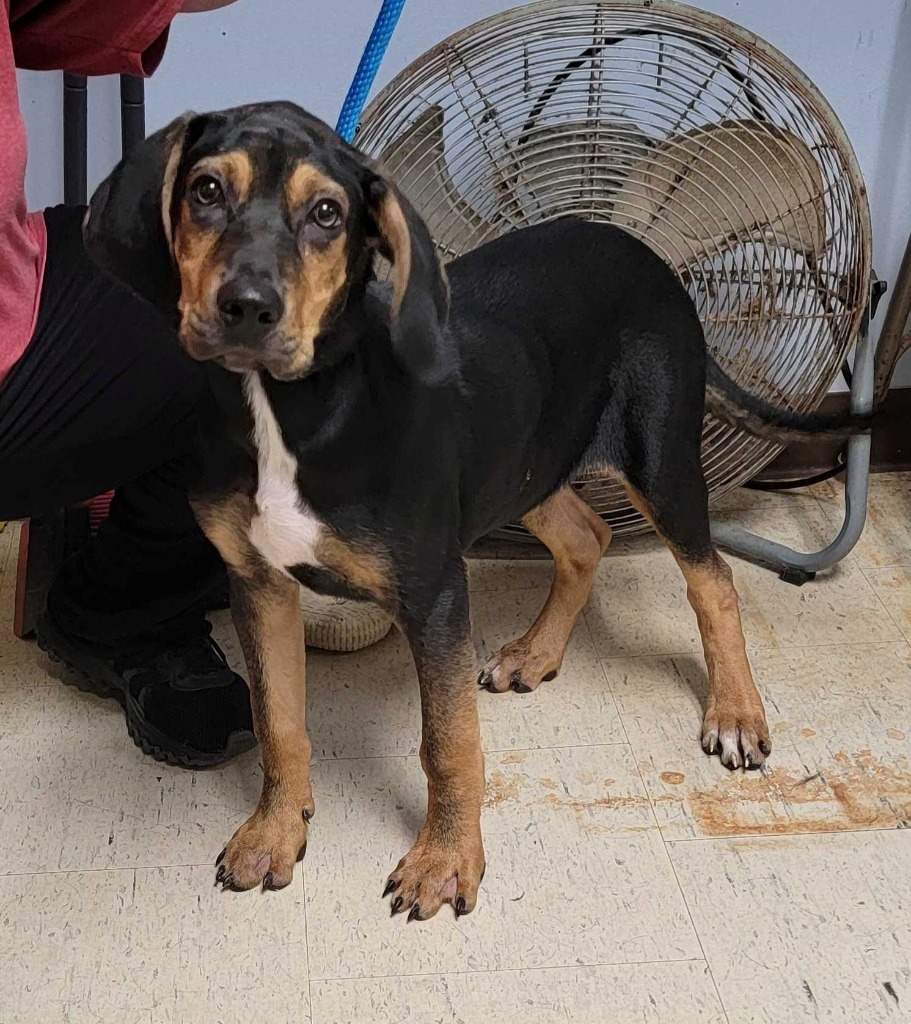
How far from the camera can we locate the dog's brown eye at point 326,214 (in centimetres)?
147

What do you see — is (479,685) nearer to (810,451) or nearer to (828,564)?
(828,564)

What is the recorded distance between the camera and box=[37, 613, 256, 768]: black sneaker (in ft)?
7.16

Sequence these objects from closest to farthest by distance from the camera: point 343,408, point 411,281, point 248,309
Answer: point 248,309 → point 411,281 → point 343,408

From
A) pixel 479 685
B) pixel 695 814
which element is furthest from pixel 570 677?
pixel 695 814

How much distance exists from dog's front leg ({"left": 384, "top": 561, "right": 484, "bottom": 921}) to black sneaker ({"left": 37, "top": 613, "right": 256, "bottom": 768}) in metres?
0.43

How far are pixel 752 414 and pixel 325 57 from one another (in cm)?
117

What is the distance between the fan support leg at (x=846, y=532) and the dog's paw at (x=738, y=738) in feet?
1.72

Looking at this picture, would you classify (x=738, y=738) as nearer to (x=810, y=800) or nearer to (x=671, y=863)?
(x=810, y=800)

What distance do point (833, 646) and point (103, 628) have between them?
142 cm

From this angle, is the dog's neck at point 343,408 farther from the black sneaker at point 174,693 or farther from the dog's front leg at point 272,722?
the black sneaker at point 174,693

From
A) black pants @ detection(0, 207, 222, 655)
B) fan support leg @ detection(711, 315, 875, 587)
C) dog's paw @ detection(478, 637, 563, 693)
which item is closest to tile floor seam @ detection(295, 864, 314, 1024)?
dog's paw @ detection(478, 637, 563, 693)

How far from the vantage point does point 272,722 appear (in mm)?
1927

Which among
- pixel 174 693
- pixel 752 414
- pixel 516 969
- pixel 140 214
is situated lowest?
pixel 174 693

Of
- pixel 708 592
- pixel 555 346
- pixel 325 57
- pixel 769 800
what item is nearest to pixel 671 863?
pixel 769 800
